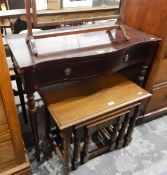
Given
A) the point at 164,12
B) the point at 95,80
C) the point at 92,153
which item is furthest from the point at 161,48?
the point at 92,153

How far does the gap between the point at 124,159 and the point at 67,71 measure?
831 mm

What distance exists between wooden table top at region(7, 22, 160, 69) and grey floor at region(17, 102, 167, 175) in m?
0.79

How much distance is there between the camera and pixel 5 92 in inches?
33.9

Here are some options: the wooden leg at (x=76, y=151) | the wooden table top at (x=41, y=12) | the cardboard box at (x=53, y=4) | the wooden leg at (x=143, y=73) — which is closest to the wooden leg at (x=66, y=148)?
the wooden leg at (x=76, y=151)

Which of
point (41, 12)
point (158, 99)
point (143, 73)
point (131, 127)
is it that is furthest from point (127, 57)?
point (41, 12)

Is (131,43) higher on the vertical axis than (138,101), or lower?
higher

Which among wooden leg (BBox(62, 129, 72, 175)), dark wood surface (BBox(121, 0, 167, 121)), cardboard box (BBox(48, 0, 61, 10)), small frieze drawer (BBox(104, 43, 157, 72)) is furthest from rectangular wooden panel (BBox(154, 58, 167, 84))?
cardboard box (BBox(48, 0, 61, 10))

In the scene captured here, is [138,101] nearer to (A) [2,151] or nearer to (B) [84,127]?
(B) [84,127]

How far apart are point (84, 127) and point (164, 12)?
87 cm

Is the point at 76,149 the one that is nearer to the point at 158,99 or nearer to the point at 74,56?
the point at 74,56

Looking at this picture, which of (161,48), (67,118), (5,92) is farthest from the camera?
(161,48)

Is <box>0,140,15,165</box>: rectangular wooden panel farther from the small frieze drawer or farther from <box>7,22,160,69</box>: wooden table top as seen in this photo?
the small frieze drawer

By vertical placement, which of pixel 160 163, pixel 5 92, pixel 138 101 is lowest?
pixel 160 163

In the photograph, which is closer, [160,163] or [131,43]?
[131,43]
